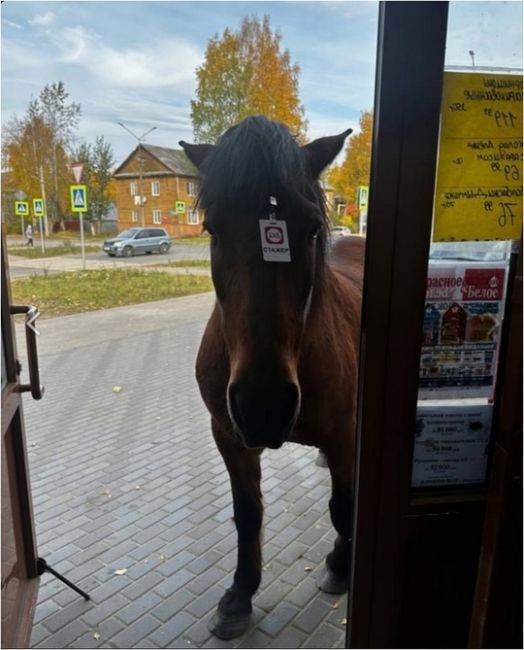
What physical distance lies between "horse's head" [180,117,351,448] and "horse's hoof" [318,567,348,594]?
1.08 m

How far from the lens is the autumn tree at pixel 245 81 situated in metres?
2.85

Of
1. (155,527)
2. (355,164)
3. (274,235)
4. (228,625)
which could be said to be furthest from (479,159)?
(155,527)

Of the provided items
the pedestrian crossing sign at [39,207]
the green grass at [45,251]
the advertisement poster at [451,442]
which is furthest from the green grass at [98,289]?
the advertisement poster at [451,442]

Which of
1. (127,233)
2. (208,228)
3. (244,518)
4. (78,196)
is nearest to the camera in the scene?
(208,228)

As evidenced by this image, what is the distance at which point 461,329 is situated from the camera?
1026 mm

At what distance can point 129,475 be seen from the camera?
9.95ft

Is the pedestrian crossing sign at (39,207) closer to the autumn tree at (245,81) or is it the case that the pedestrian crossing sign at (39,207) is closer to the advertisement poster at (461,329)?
the autumn tree at (245,81)

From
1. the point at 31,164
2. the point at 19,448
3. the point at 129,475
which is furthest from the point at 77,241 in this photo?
the point at 19,448

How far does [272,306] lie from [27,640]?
140 centimetres

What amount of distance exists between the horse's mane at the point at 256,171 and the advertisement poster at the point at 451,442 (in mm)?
A: 679

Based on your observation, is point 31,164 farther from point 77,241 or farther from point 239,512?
point 239,512

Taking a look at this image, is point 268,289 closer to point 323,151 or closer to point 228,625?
point 323,151

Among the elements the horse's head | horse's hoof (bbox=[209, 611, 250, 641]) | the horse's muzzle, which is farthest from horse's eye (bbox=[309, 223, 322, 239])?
horse's hoof (bbox=[209, 611, 250, 641])

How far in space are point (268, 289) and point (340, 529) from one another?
133 centimetres
